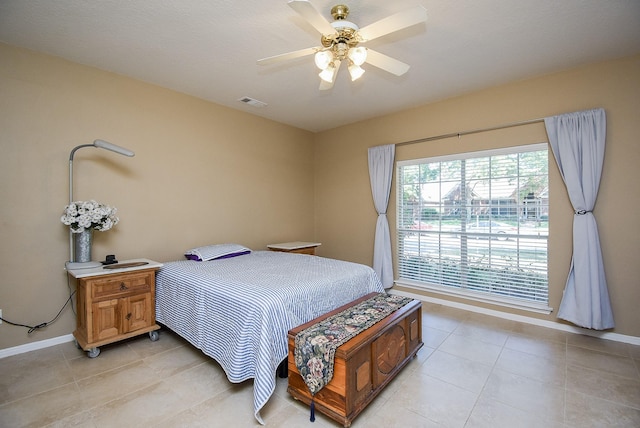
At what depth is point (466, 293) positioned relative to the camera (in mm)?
3678

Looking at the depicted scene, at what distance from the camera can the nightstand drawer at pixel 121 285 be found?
2455 mm

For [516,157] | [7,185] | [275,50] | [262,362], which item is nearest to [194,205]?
[7,185]

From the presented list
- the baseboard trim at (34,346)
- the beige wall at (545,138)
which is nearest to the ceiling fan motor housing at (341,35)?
the beige wall at (545,138)

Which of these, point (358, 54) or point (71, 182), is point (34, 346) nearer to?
point (71, 182)

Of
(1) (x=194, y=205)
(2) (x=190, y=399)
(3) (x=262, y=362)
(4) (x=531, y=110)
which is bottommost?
(2) (x=190, y=399)

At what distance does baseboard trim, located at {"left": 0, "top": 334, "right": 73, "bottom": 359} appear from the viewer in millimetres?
2484

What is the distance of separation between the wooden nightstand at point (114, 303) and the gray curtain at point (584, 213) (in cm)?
405

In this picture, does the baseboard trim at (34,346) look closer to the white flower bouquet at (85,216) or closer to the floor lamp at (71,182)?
the floor lamp at (71,182)

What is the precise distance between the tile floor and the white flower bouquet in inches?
43.5

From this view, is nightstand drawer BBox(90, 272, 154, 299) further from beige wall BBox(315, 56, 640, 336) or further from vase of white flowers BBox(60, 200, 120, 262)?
beige wall BBox(315, 56, 640, 336)

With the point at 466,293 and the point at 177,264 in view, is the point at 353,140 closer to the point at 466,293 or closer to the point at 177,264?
the point at 466,293

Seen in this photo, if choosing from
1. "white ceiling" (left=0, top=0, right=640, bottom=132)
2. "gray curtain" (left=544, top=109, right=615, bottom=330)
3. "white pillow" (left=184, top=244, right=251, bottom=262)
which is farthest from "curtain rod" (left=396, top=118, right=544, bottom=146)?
"white pillow" (left=184, top=244, right=251, bottom=262)

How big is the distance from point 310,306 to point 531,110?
312 cm

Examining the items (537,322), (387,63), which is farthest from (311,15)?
(537,322)
